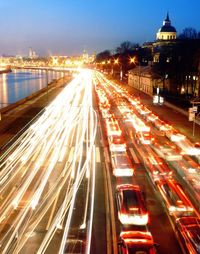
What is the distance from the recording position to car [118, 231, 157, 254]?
1096 cm

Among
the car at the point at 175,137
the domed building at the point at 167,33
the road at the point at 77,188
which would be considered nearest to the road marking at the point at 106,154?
the road at the point at 77,188

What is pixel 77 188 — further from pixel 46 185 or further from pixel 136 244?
pixel 136 244

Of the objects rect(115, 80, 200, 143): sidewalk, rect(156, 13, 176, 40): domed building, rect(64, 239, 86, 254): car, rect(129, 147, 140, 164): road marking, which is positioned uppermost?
rect(156, 13, 176, 40): domed building

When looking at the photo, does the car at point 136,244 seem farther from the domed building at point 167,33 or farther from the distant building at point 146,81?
the domed building at point 167,33

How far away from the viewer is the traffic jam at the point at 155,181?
12102mm

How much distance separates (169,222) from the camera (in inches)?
560

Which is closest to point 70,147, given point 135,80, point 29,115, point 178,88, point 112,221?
point 112,221

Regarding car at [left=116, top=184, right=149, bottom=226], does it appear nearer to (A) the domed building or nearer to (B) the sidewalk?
(B) the sidewalk

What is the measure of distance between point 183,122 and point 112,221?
23.3m

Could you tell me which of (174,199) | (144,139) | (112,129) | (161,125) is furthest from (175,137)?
(174,199)

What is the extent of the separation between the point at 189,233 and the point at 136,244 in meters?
2.03

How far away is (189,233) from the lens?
12227 mm

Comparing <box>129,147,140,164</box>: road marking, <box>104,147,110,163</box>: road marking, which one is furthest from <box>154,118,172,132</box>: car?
<box>104,147,110,163</box>: road marking

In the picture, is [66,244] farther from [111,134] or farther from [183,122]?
[183,122]
